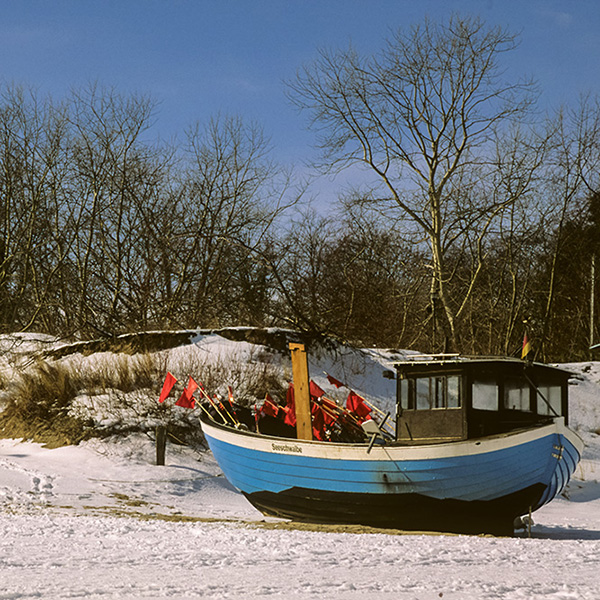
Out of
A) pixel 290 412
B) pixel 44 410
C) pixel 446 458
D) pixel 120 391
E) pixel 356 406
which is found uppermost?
pixel 120 391

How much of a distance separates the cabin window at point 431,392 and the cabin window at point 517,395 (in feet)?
2.65

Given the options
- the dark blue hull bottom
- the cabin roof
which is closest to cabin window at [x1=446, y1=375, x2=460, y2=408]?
the cabin roof

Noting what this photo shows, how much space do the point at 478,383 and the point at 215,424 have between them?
455 cm

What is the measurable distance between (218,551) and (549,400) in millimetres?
6727

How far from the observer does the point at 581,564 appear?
6918mm

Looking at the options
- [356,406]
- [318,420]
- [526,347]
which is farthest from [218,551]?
[318,420]

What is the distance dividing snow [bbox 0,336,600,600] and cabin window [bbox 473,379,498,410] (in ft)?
6.23

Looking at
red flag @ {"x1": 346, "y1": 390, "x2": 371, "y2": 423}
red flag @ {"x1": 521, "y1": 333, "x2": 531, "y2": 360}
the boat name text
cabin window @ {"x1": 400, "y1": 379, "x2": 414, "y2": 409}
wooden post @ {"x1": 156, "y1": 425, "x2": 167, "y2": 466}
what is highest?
red flag @ {"x1": 521, "y1": 333, "x2": 531, "y2": 360}

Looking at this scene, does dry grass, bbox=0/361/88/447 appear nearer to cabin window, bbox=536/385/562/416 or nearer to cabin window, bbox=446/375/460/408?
cabin window, bbox=446/375/460/408

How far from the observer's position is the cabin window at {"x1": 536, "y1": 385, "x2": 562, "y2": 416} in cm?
1202

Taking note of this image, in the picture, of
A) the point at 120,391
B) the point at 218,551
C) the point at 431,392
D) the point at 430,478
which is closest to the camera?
the point at 218,551

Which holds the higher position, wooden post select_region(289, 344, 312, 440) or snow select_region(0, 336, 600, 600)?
wooden post select_region(289, 344, 312, 440)

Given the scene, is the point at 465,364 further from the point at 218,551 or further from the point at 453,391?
the point at 218,551

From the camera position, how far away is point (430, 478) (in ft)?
35.9
